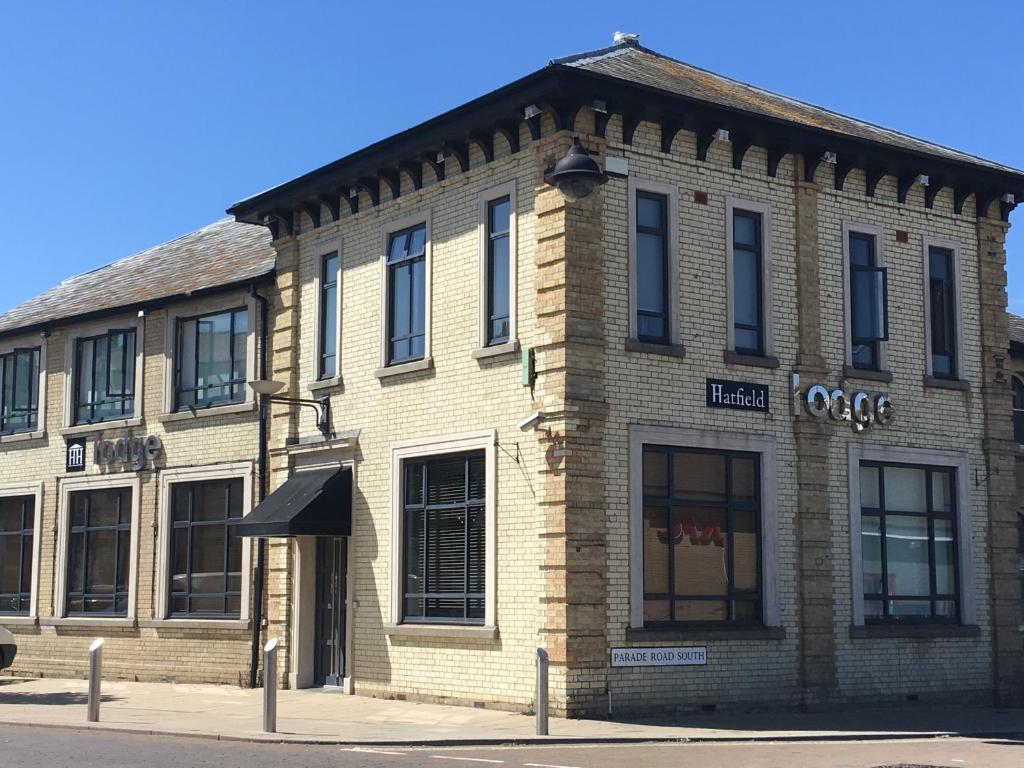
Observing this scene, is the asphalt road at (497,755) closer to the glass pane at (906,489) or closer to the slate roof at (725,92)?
the glass pane at (906,489)

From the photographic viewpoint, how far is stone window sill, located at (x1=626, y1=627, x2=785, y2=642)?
661 inches

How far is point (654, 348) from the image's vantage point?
1747 centimetres

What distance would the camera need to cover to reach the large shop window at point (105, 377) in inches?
990

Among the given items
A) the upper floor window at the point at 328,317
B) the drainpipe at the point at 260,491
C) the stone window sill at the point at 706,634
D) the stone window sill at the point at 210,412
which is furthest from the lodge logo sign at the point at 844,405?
the stone window sill at the point at 210,412

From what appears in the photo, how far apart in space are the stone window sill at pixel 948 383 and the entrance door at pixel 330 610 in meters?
8.99

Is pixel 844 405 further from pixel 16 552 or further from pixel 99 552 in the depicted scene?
pixel 16 552

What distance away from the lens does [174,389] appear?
24250 mm

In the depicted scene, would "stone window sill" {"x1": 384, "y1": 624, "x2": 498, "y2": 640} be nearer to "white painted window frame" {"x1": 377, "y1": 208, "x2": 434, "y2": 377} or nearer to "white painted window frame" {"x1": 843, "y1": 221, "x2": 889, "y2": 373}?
"white painted window frame" {"x1": 377, "y1": 208, "x2": 434, "y2": 377}

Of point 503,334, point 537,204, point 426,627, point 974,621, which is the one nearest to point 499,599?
point 426,627

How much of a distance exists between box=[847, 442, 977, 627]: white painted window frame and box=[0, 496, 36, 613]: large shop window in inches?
624

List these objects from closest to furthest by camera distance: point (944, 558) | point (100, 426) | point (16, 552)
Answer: point (944, 558) < point (100, 426) < point (16, 552)

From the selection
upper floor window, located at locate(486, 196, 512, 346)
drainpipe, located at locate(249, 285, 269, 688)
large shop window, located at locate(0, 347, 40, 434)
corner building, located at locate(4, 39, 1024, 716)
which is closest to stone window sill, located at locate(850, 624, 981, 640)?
corner building, located at locate(4, 39, 1024, 716)

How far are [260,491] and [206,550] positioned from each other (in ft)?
6.17

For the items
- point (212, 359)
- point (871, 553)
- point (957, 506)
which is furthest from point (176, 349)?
point (957, 506)
